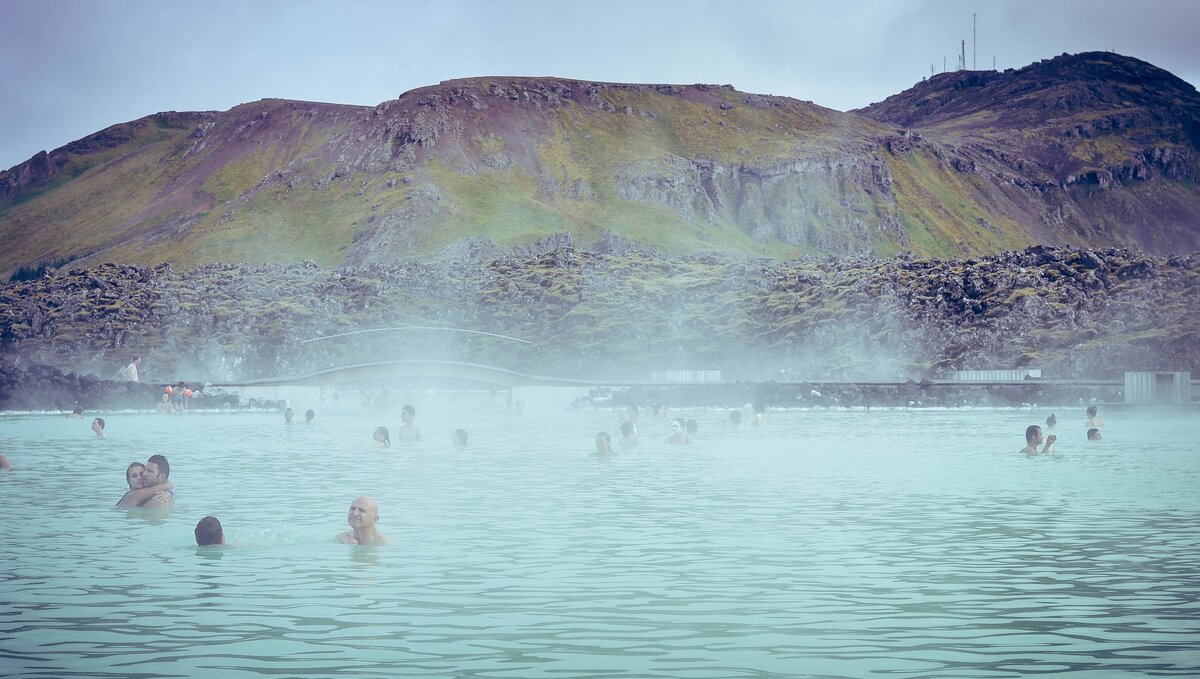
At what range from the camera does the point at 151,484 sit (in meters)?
21.0

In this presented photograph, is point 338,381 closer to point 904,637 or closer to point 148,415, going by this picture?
point 148,415

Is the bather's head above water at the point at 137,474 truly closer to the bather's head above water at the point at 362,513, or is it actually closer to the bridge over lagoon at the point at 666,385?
the bather's head above water at the point at 362,513

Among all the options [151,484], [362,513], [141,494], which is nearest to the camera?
[362,513]

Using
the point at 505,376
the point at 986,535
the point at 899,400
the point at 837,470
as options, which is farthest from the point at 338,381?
the point at 986,535

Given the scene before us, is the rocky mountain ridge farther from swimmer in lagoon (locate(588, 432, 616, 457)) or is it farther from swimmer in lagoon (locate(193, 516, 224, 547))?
swimmer in lagoon (locate(193, 516, 224, 547))

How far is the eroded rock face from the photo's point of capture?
99438mm

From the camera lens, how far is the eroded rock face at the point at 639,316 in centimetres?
9944

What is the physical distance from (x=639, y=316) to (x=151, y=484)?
116 meters

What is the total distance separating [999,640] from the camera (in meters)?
11.3

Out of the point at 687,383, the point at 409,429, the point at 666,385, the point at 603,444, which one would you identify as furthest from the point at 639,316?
the point at 603,444

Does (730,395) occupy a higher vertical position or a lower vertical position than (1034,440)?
higher

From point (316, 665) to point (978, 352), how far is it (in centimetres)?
9657

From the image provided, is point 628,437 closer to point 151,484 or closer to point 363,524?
point 151,484

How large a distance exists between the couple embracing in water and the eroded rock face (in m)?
76.0
